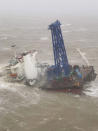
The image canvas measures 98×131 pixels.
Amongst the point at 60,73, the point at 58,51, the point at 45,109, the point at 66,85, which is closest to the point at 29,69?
the point at 60,73

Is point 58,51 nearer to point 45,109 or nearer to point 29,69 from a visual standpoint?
point 29,69

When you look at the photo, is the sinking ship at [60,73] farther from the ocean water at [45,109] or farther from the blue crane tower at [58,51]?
the ocean water at [45,109]

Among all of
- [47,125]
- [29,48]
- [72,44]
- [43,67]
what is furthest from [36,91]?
[72,44]

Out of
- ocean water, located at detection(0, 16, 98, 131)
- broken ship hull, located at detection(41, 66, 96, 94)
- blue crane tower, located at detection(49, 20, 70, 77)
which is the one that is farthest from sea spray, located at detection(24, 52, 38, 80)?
blue crane tower, located at detection(49, 20, 70, 77)

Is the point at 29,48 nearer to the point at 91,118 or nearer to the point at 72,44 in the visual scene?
the point at 72,44

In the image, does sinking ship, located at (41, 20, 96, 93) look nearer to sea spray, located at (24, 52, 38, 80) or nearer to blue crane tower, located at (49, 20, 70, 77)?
blue crane tower, located at (49, 20, 70, 77)

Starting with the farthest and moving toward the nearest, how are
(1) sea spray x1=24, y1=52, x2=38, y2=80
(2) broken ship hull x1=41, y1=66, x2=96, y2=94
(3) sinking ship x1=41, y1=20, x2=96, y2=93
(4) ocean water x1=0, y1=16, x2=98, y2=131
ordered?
(1) sea spray x1=24, y1=52, x2=38, y2=80, (3) sinking ship x1=41, y1=20, x2=96, y2=93, (2) broken ship hull x1=41, y1=66, x2=96, y2=94, (4) ocean water x1=0, y1=16, x2=98, y2=131

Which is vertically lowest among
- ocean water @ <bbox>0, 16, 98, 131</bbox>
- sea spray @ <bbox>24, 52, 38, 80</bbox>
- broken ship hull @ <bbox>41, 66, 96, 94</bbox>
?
ocean water @ <bbox>0, 16, 98, 131</bbox>
